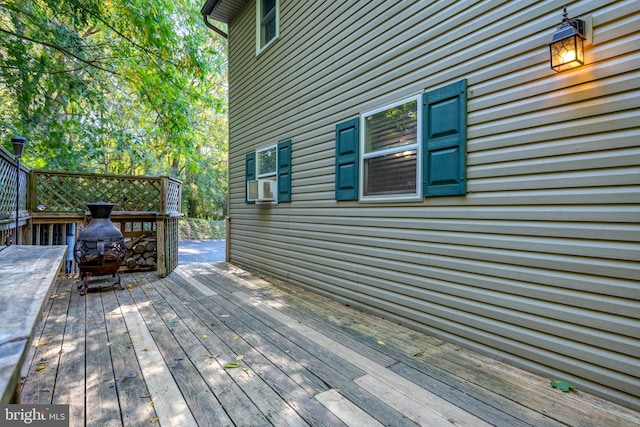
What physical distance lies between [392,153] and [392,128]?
275 mm

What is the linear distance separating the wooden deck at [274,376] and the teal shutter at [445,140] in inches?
56.6

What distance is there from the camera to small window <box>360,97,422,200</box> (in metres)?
2.98

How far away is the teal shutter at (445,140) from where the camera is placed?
2.57 meters

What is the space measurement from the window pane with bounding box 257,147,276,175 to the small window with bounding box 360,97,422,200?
230 cm

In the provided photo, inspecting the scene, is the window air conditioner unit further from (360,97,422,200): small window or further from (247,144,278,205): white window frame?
(360,97,422,200): small window

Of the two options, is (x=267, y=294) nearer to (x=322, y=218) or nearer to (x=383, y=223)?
(x=322, y=218)

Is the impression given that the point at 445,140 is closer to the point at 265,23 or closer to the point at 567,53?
the point at 567,53

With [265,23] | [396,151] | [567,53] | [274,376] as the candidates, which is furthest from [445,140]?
[265,23]

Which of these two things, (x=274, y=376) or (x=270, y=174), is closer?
(x=274, y=376)

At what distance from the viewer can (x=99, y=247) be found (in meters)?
4.25

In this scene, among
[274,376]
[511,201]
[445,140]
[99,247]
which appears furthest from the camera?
[99,247]

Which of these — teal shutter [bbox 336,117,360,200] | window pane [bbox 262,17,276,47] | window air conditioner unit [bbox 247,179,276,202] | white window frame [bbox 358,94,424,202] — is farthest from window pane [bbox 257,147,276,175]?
white window frame [bbox 358,94,424,202]

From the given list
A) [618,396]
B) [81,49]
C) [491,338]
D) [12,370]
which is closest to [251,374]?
[12,370]

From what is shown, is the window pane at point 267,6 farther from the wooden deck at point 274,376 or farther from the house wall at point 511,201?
the wooden deck at point 274,376
